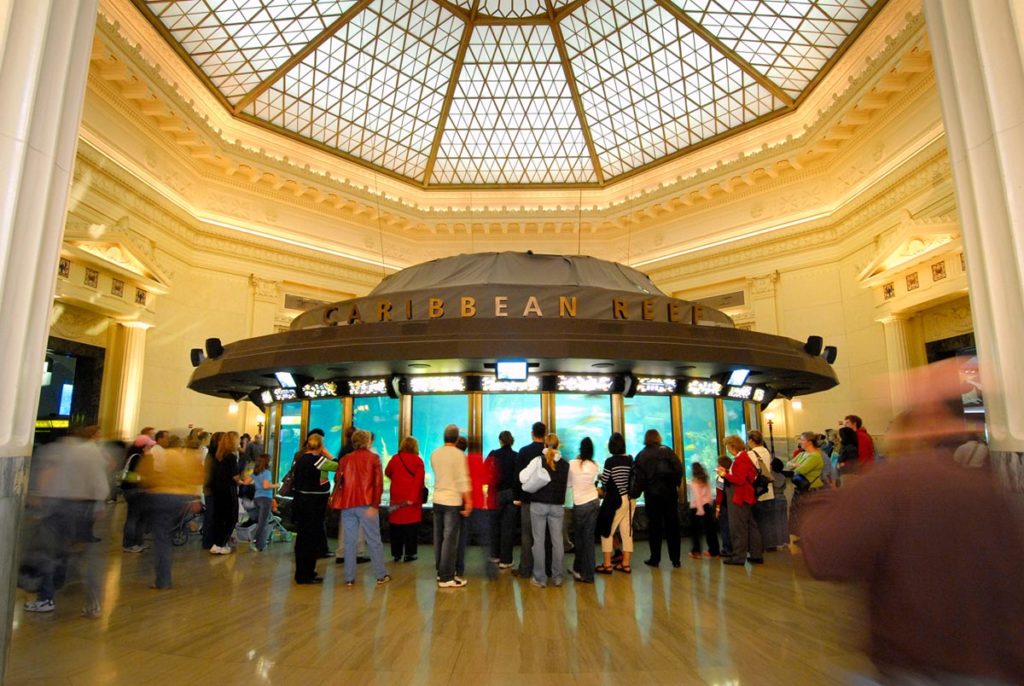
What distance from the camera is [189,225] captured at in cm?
2159

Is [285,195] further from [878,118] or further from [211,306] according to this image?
[878,118]

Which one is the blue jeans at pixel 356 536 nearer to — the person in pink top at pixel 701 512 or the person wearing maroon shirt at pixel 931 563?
the person in pink top at pixel 701 512

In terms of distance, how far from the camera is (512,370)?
9.50 metres

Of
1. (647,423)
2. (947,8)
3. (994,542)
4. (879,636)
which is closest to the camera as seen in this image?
(994,542)

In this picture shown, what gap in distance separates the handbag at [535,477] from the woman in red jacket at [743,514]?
3.31 meters

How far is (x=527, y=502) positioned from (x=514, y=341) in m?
2.37

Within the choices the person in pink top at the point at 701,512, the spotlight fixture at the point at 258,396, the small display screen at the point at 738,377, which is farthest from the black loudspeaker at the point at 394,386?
the small display screen at the point at 738,377

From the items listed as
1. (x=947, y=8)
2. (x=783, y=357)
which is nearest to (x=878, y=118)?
(x=783, y=357)

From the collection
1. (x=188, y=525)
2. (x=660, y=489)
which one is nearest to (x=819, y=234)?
(x=660, y=489)

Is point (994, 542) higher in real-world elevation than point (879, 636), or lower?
higher

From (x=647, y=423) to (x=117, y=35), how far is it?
1826 centimetres

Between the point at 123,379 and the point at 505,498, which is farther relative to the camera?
the point at 123,379

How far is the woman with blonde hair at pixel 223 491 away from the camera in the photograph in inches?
379

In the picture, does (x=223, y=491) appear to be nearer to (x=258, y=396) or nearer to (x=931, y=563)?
(x=258, y=396)
